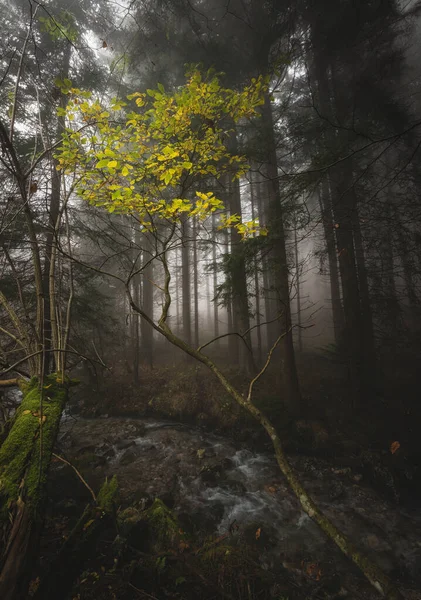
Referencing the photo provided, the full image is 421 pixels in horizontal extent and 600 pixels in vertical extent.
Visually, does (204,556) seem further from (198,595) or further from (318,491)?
(318,491)

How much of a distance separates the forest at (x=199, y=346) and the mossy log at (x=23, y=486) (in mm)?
13

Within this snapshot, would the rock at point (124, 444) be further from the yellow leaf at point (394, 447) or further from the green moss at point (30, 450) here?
the yellow leaf at point (394, 447)

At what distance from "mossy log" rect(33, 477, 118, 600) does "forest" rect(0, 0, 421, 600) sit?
0.07 feet

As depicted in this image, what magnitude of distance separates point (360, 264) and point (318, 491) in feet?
24.9

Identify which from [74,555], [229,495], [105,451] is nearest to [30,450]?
[74,555]

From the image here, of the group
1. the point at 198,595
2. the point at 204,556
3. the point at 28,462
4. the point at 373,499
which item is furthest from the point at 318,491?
the point at 28,462

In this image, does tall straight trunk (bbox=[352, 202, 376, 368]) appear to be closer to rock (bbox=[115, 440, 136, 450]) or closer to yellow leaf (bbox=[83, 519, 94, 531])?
rock (bbox=[115, 440, 136, 450])

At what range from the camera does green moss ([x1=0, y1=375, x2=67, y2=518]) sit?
1905 millimetres

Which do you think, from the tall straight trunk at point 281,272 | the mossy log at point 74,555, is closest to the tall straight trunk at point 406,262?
the tall straight trunk at point 281,272

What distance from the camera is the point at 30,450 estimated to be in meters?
2.11

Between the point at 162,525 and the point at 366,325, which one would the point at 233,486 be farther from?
the point at 366,325

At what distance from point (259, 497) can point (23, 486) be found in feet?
20.7

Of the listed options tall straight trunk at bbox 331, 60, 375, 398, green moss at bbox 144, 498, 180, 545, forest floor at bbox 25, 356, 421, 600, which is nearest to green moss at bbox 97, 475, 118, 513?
forest floor at bbox 25, 356, 421, 600

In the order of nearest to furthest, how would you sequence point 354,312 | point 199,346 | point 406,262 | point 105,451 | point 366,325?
point 199,346
point 105,451
point 354,312
point 366,325
point 406,262
